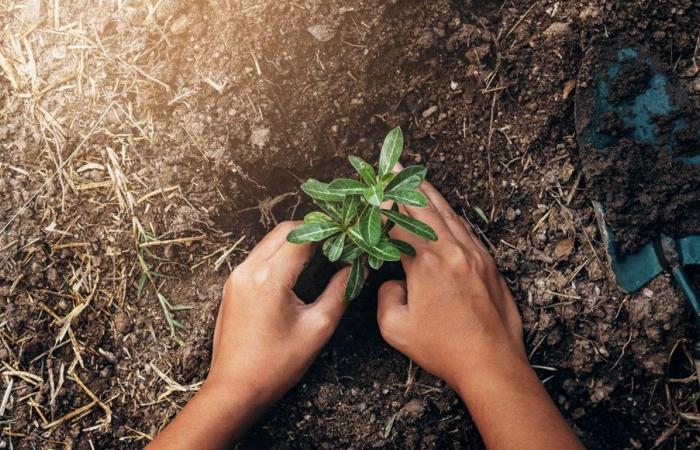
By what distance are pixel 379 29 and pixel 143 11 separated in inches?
38.8

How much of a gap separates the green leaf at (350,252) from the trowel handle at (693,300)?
4.13ft

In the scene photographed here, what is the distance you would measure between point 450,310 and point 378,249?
435 millimetres

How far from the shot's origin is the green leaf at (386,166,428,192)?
6.57ft

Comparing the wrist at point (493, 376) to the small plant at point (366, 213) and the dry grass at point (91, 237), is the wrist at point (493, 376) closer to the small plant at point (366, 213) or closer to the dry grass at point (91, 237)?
the small plant at point (366, 213)

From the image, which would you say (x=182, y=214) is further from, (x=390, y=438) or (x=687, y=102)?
(x=687, y=102)

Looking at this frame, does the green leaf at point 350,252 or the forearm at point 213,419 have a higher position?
the green leaf at point 350,252

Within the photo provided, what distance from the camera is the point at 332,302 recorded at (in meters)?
2.31

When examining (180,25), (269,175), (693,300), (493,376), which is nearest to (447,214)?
(493,376)

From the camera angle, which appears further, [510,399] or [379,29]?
[379,29]

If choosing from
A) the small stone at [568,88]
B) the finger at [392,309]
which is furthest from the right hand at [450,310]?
the small stone at [568,88]

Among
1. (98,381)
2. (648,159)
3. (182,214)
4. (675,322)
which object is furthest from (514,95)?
(98,381)

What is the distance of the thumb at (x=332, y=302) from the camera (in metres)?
2.30

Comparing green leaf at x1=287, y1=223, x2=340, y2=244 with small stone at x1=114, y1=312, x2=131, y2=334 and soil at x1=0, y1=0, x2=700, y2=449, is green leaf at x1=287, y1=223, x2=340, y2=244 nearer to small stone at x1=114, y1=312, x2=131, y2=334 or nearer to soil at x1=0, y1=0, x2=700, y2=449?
soil at x1=0, y1=0, x2=700, y2=449

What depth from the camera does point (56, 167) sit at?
96.9 inches
